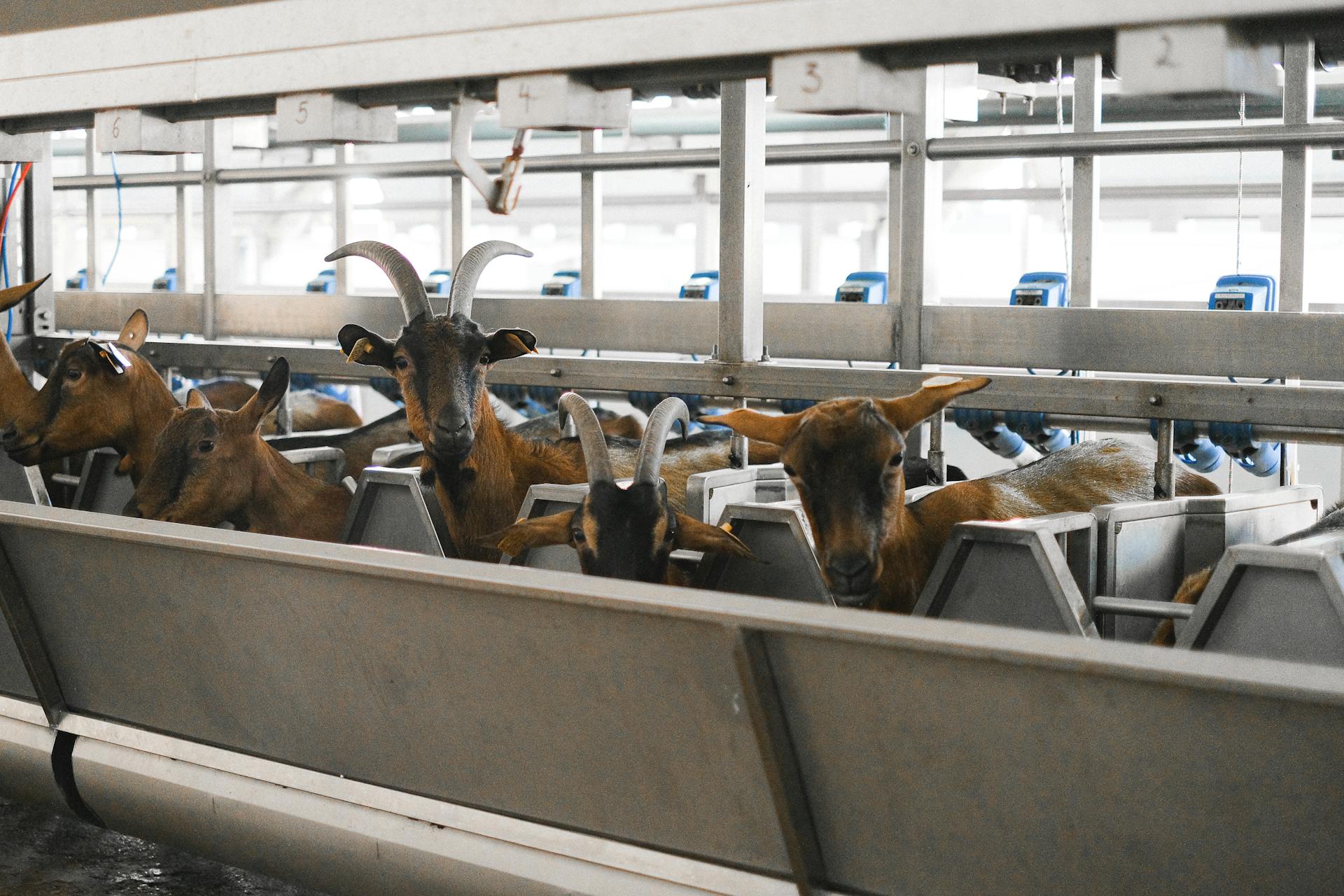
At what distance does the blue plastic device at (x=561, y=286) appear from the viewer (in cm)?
621

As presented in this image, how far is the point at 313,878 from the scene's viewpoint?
8.84ft

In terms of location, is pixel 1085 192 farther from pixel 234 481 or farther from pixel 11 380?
pixel 11 380

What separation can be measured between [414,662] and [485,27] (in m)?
1.04

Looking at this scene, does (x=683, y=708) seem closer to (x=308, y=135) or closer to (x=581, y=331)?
(x=308, y=135)

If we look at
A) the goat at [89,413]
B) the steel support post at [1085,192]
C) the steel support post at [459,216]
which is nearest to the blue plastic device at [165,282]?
the steel support post at [459,216]

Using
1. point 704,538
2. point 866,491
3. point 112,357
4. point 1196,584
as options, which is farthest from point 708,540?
point 112,357

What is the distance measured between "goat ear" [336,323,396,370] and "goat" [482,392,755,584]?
2.38 ft

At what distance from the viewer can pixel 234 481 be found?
361cm

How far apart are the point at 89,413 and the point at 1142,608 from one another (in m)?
2.91

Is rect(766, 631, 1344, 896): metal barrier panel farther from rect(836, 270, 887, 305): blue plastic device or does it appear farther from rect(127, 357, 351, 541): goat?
rect(836, 270, 887, 305): blue plastic device

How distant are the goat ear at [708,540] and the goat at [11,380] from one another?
96.6 inches

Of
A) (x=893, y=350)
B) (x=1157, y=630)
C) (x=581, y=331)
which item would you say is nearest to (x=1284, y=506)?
(x=1157, y=630)

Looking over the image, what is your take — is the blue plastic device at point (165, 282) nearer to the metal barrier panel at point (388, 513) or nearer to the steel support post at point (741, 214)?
the metal barrier panel at point (388, 513)

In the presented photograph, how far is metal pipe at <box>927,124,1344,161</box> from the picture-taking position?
3.38 meters
